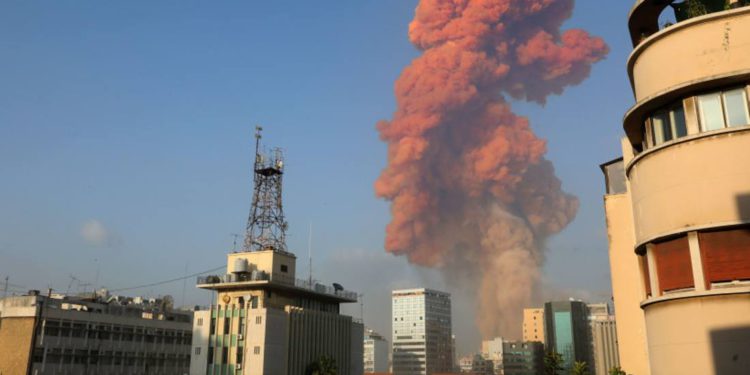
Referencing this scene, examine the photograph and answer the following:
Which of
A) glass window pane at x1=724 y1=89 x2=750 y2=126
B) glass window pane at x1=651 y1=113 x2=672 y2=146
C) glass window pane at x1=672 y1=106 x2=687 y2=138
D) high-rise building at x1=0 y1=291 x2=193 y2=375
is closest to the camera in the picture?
glass window pane at x1=724 y1=89 x2=750 y2=126

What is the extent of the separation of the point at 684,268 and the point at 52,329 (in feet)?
340

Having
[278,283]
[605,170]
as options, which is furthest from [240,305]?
[605,170]

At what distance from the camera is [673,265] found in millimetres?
19094

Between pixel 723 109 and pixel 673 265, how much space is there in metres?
5.14

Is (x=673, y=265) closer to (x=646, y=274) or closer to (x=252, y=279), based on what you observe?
(x=646, y=274)

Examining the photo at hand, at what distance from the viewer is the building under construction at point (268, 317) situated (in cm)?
8494

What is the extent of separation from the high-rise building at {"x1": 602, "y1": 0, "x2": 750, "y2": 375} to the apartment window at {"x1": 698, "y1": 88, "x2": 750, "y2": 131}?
0.03m

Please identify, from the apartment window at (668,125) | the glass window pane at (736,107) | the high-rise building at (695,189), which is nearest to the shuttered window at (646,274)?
the high-rise building at (695,189)

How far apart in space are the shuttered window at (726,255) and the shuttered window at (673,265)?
56 centimetres

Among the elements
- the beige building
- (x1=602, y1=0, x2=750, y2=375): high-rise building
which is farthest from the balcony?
the beige building

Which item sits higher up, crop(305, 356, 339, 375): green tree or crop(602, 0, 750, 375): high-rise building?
crop(602, 0, 750, 375): high-rise building

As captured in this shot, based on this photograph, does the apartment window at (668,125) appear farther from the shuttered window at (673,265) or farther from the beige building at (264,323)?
the beige building at (264,323)

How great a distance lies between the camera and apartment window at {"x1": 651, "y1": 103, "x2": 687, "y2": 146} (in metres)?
19.8

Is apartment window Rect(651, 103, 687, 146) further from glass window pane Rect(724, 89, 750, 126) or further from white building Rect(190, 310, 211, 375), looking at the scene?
white building Rect(190, 310, 211, 375)
